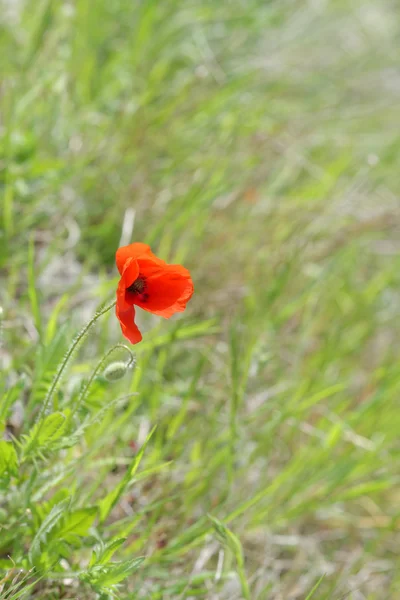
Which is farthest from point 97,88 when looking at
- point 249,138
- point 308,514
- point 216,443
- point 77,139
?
point 308,514

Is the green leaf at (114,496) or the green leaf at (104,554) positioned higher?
the green leaf at (104,554)

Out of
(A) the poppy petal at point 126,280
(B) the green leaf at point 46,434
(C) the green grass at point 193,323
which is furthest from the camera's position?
(C) the green grass at point 193,323

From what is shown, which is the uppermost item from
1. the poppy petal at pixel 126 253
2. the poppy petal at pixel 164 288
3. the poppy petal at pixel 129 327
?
the poppy petal at pixel 126 253

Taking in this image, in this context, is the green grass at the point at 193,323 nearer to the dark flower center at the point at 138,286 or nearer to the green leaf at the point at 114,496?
the green leaf at the point at 114,496

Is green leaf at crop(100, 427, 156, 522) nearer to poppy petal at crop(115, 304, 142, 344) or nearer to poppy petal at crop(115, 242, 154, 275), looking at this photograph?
poppy petal at crop(115, 304, 142, 344)

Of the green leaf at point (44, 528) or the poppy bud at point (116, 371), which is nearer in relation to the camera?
the green leaf at point (44, 528)

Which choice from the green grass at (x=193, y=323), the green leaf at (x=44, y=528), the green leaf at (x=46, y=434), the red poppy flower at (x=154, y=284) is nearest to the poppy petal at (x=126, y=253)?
the red poppy flower at (x=154, y=284)
